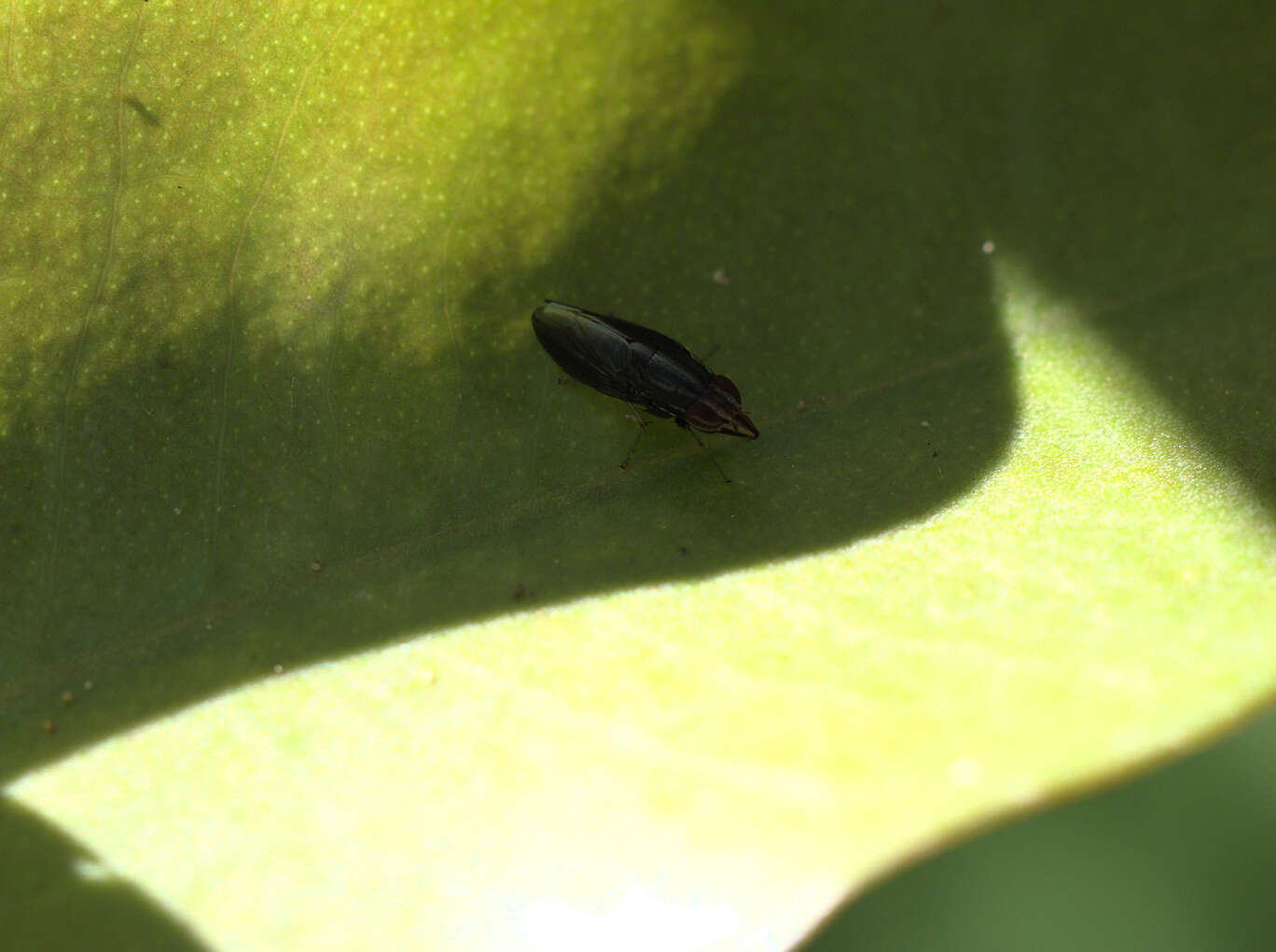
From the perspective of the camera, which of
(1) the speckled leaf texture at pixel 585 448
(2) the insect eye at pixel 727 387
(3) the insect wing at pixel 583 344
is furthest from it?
(2) the insect eye at pixel 727 387

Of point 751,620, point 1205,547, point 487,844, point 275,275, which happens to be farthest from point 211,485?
point 1205,547

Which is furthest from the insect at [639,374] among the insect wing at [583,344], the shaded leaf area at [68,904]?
the shaded leaf area at [68,904]

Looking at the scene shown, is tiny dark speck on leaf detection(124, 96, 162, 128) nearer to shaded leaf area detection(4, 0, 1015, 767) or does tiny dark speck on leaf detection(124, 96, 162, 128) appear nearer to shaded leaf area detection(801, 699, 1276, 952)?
shaded leaf area detection(4, 0, 1015, 767)

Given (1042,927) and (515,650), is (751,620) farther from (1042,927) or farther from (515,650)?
(1042,927)

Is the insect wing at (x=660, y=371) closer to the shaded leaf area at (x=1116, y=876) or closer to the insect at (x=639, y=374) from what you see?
the insect at (x=639, y=374)

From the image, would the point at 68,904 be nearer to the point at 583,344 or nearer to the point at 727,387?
the point at 583,344

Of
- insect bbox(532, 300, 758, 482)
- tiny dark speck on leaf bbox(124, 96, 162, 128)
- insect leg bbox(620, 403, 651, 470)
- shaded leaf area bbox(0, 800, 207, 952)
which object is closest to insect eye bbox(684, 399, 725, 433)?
insect bbox(532, 300, 758, 482)
